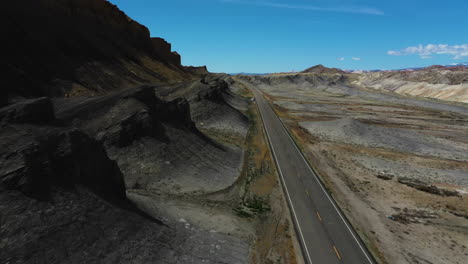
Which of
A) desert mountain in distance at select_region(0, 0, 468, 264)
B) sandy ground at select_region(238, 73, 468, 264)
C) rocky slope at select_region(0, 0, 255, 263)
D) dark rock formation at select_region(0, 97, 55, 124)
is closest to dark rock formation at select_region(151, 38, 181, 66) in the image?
desert mountain in distance at select_region(0, 0, 468, 264)

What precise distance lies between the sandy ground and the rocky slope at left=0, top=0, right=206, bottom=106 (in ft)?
135

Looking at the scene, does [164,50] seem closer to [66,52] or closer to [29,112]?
[66,52]

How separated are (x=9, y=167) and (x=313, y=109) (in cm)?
9958

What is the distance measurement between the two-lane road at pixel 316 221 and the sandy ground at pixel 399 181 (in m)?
1.62

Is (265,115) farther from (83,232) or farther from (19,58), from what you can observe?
(83,232)

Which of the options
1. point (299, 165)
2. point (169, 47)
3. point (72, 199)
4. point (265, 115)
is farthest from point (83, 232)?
point (169, 47)

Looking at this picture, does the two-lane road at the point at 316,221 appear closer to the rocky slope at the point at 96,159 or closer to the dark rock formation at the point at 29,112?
the rocky slope at the point at 96,159

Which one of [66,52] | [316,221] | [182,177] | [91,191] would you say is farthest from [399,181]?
[66,52]

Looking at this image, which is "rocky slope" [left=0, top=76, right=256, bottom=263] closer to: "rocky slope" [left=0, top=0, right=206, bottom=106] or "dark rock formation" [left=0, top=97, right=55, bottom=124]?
"dark rock formation" [left=0, top=97, right=55, bottom=124]

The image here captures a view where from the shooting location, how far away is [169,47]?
13188 cm

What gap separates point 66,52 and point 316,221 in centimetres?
5816

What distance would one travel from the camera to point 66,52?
5750 cm

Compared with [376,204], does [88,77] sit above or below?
above

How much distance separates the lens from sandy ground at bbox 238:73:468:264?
24.9 metres
